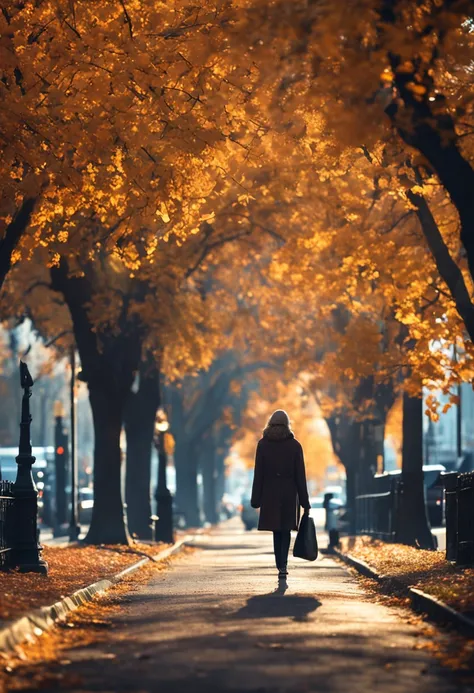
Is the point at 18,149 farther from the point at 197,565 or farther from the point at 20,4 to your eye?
the point at 197,565

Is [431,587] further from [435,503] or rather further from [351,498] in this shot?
[351,498]

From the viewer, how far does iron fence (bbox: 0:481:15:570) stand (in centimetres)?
1738

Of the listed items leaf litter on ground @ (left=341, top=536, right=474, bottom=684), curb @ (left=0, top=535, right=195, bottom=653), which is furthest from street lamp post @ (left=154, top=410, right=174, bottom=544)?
curb @ (left=0, top=535, right=195, bottom=653)

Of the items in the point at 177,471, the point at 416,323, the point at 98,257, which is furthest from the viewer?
the point at 177,471

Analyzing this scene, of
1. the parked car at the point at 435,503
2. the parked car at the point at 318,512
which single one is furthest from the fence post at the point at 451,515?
the parked car at the point at 318,512

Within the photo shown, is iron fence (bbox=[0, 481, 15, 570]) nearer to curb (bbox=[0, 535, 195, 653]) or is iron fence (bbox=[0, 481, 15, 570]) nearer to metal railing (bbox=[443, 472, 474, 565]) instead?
curb (bbox=[0, 535, 195, 653])

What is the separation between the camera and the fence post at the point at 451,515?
18.0m

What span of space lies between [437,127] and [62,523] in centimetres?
4178

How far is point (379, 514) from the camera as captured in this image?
31.9 metres

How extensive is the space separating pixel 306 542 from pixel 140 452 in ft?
68.0

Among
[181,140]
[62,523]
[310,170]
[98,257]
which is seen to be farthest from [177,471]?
[181,140]

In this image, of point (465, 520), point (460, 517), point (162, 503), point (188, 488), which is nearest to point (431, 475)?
point (162, 503)

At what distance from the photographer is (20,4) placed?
1669 centimetres

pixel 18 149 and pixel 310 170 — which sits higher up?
pixel 310 170
